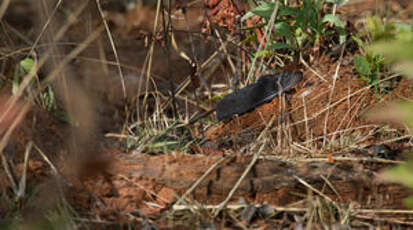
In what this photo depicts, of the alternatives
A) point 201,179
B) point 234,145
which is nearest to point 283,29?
point 234,145

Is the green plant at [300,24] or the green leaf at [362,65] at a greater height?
the green plant at [300,24]

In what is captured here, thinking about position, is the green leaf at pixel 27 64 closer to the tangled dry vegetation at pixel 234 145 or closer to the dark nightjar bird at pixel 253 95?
the tangled dry vegetation at pixel 234 145

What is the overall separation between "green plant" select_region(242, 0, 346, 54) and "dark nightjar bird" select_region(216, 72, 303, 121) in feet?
0.49

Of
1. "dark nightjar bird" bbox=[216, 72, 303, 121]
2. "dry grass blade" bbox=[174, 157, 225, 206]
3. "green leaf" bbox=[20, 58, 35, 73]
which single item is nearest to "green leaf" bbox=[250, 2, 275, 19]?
"dark nightjar bird" bbox=[216, 72, 303, 121]

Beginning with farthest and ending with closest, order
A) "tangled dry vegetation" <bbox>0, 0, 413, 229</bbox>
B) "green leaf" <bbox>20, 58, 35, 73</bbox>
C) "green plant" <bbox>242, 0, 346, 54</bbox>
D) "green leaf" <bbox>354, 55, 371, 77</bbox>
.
A: "green leaf" <bbox>20, 58, 35, 73</bbox> < "green plant" <bbox>242, 0, 346, 54</bbox> < "green leaf" <bbox>354, 55, 371, 77</bbox> < "tangled dry vegetation" <bbox>0, 0, 413, 229</bbox>

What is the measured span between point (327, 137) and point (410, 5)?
1965 millimetres

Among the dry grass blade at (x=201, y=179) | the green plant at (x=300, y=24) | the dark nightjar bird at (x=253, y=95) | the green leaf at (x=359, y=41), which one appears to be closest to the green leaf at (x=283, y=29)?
the green plant at (x=300, y=24)

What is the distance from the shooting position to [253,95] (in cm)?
223

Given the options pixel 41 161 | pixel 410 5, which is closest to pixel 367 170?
pixel 41 161

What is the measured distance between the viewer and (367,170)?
157 cm

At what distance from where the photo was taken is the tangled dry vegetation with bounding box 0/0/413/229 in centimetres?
149

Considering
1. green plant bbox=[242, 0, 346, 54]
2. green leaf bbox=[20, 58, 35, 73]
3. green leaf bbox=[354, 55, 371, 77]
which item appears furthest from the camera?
green leaf bbox=[20, 58, 35, 73]

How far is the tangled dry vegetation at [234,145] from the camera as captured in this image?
1.49 metres

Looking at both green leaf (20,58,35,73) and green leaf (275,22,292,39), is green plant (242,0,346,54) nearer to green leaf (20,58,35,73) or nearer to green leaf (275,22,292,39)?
green leaf (275,22,292,39)
